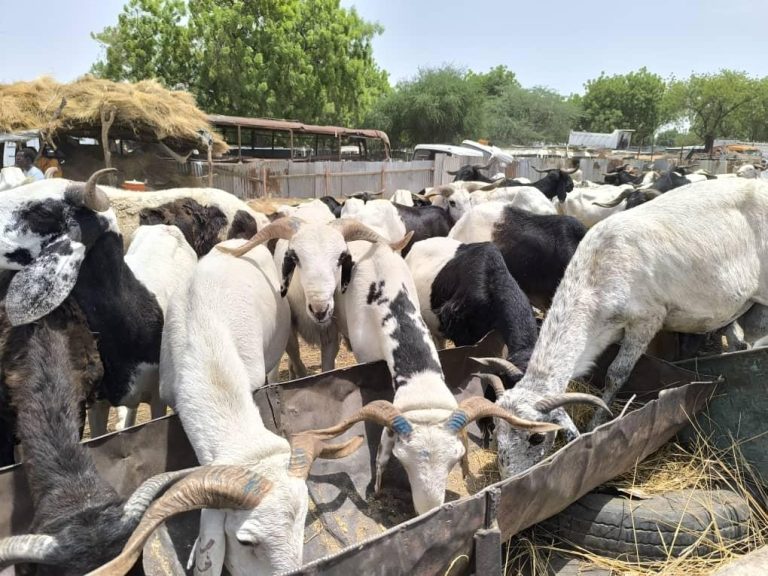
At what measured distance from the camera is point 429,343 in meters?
4.20

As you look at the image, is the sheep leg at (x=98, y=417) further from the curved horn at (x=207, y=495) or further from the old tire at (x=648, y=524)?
the old tire at (x=648, y=524)

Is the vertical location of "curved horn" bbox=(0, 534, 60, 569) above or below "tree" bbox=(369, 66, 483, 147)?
below

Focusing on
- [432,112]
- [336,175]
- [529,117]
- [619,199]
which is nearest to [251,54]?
[336,175]

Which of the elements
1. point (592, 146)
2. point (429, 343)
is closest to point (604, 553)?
point (429, 343)

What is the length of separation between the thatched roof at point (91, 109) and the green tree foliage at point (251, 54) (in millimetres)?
15991

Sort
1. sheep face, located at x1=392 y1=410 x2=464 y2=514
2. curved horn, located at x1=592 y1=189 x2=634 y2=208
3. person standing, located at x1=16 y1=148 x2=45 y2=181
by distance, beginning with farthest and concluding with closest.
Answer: curved horn, located at x1=592 y1=189 x2=634 y2=208, person standing, located at x1=16 y1=148 x2=45 y2=181, sheep face, located at x1=392 y1=410 x2=464 y2=514

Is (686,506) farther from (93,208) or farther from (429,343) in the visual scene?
(93,208)

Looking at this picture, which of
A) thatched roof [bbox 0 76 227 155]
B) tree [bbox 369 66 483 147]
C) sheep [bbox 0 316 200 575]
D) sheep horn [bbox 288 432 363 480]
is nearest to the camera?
sheep [bbox 0 316 200 575]

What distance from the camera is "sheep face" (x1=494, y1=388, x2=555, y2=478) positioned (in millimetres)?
3568

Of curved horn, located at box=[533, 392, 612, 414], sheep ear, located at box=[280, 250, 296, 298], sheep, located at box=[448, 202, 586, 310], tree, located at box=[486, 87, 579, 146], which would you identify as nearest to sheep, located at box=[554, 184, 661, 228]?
sheep, located at box=[448, 202, 586, 310]

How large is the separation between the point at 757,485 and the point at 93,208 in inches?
188

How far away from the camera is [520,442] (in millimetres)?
3578

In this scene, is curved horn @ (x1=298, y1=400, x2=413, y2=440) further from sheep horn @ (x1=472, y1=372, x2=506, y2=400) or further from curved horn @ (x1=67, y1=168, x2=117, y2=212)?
curved horn @ (x1=67, y1=168, x2=117, y2=212)

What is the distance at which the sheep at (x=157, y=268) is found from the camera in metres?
4.43
